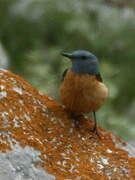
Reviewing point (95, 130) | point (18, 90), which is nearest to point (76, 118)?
point (95, 130)

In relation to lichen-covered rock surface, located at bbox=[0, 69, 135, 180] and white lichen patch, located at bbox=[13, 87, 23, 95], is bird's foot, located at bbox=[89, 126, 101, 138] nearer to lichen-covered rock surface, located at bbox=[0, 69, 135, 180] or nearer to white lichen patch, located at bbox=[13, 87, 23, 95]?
lichen-covered rock surface, located at bbox=[0, 69, 135, 180]

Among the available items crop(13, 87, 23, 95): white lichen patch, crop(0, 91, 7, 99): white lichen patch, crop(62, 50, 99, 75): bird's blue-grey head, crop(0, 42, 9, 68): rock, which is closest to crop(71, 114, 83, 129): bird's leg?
crop(62, 50, 99, 75): bird's blue-grey head

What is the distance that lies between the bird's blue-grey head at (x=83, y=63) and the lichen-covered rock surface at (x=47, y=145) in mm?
489

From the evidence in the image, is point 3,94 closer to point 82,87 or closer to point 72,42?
point 82,87

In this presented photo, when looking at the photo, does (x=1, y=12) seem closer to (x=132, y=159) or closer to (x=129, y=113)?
(x=129, y=113)

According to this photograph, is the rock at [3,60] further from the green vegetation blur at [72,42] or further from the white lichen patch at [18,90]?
the white lichen patch at [18,90]

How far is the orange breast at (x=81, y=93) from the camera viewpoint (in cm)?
493

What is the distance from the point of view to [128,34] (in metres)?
11.3

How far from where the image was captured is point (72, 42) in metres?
11.0

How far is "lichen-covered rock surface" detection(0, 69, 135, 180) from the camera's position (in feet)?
12.8

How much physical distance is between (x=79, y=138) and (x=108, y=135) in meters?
0.50

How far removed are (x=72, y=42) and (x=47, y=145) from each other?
6.97 metres

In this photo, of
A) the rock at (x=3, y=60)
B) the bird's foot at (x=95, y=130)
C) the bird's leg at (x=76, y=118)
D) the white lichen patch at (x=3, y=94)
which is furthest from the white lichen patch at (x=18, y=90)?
the rock at (x=3, y=60)

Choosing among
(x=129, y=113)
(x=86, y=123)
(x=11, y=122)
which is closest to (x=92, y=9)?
(x=129, y=113)
